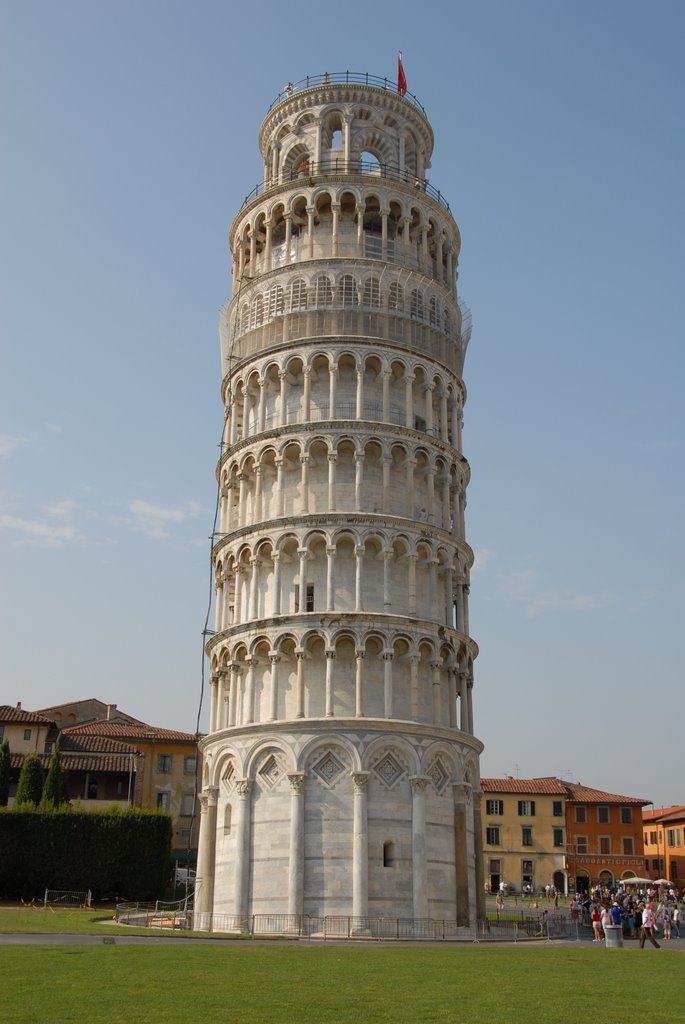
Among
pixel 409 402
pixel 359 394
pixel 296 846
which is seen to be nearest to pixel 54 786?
pixel 296 846

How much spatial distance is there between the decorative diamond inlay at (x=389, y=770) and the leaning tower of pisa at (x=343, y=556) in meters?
0.06

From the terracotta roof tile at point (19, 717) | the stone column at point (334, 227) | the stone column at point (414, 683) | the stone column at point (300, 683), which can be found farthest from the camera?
the terracotta roof tile at point (19, 717)

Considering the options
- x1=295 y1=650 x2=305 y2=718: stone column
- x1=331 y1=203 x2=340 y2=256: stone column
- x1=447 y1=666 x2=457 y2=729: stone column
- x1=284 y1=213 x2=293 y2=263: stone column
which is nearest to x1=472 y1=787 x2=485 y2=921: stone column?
x1=447 y1=666 x2=457 y2=729: stone column

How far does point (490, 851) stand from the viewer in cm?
8638

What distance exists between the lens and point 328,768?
41.2 metres

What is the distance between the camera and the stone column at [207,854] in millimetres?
42750

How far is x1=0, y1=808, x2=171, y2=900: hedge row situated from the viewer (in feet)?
175

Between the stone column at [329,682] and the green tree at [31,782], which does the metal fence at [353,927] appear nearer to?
the stone column at [329,682]

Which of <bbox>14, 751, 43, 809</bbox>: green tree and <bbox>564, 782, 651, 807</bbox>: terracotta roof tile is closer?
<bbox>14, 751, 43, 809</bbox>: green tree

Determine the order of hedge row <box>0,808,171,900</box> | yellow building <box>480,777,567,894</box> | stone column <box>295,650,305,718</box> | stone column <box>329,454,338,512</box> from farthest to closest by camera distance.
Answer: yellow building <box>480,777,567,894</box>, hedge row <box>0,808,171,900</box>, stone column <box>329,454,338,512</box>, stone column <box>295,650,305,718</box>

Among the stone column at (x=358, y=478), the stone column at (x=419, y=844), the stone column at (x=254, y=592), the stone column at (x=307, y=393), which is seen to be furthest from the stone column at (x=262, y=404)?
the stone column at (x=419, y=844)

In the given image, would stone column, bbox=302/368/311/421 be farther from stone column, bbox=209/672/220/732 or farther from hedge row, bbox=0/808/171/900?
hedge row, bbox=0/808/171/900

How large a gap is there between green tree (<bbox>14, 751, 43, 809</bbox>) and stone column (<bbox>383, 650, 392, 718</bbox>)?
2663cm

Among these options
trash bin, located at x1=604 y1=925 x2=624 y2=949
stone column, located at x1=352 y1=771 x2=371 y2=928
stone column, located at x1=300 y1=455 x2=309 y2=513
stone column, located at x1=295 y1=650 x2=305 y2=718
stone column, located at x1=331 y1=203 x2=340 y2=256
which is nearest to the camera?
trash bin, located at x1=604 y1=925 x2=624 y2=949
